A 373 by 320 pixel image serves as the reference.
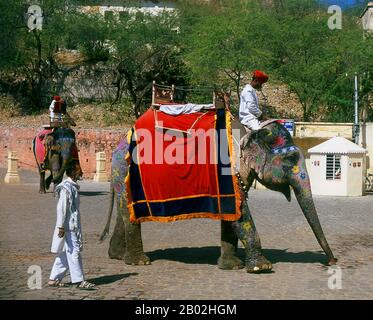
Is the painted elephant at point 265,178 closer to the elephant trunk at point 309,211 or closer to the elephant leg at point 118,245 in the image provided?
the elephant trunk at point 309,211

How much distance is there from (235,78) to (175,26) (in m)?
8.31

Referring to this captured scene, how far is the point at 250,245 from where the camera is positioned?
1003 cm

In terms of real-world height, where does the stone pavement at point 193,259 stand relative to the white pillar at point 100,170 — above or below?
below

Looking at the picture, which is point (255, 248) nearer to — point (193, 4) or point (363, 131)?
point (363, 131)

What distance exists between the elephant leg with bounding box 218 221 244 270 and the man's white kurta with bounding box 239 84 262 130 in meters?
1.36

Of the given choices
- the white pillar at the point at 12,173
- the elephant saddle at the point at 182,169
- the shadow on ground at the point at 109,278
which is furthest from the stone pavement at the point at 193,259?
the white pillar at the point at 12,173

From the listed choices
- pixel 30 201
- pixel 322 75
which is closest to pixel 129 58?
pixel 322 75

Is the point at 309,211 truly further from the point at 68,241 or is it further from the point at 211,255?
the point at 68,241

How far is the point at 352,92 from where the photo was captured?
40.4 metres

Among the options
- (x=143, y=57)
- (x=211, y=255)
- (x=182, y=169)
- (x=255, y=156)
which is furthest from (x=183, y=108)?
(x=143, y=57)

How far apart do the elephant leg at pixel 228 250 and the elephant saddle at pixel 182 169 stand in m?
0.32

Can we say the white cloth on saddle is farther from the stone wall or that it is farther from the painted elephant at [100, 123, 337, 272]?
the stone wall

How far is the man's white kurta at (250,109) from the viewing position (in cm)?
1027

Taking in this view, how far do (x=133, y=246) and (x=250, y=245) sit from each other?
1.71m
